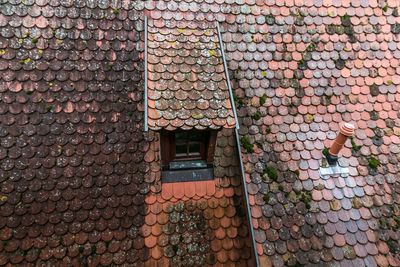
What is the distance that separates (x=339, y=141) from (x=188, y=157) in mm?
2664

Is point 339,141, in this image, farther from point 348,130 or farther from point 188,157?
point 188,157

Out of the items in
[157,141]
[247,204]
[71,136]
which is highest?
[71,136]

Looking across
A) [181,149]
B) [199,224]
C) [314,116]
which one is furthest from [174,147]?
[314,116]

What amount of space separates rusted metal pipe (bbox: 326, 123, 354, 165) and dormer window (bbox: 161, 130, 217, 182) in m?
2.21

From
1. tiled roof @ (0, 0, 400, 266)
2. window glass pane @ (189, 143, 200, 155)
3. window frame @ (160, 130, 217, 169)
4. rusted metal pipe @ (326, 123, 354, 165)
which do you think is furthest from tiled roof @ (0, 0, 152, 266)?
rusted metal pipe @ (326, 123, 354, 165)

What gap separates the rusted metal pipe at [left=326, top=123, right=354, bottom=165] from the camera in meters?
4.93

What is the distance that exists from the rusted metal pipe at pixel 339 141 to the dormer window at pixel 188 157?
86.9 inches

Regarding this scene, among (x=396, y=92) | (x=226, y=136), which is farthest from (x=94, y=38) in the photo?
(x=396, y=92)

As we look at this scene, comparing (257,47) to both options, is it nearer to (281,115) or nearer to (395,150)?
(281,115)

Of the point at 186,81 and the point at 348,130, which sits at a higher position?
the point at 186,81

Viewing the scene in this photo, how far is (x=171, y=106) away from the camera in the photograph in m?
4.16

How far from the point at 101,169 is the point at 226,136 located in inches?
88.6

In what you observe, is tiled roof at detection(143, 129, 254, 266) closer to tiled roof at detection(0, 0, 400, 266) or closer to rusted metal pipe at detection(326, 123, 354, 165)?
tiled roof at detection(0, 0, 400, 266)

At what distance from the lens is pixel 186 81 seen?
4363 millimetres
